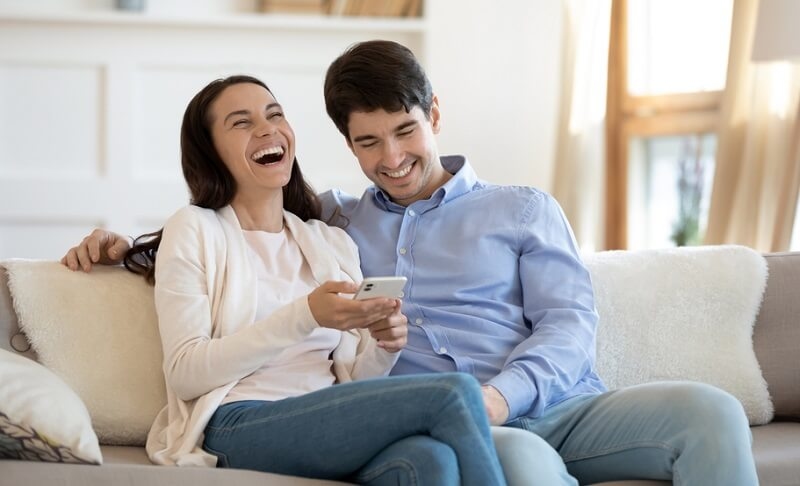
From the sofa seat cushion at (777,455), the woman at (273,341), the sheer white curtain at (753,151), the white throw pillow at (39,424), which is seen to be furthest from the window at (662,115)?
the white throw pillow at (39,424)

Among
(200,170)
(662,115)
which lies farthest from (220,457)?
(662,115)

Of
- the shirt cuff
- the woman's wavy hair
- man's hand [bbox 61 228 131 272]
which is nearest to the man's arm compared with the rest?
the shirt cuff

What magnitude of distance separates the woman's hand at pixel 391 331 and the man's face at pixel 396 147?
1.22 ft

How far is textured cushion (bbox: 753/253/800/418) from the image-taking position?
231cm

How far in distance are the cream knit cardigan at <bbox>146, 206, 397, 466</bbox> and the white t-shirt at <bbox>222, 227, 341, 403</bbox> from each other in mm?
25

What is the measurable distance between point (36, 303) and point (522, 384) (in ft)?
2.89

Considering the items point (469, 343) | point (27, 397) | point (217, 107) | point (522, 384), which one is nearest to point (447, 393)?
point (522, 384)

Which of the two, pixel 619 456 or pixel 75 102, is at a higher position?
pixel 75 102

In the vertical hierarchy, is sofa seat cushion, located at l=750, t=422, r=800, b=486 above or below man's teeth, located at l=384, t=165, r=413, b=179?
below

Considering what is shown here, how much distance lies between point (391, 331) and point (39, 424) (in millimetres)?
572

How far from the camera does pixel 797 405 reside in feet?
7.59

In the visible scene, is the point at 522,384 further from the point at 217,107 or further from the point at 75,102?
the point at 75,102

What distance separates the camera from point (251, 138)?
6.93ft

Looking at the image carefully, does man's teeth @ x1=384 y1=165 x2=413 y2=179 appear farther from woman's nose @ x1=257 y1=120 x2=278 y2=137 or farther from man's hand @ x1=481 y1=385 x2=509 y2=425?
man's hand @ x1=481 y1=385 x2=509 y2=425
